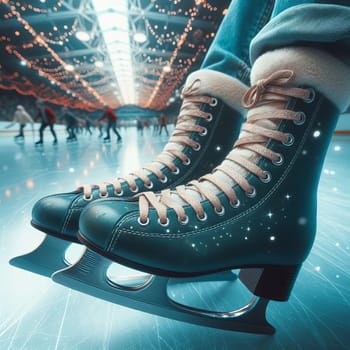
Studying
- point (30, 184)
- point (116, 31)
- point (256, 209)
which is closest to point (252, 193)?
point (256, 209)

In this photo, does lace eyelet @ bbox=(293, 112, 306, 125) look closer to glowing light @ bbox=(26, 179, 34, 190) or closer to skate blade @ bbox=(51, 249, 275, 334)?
skate blade @ bbox=(51, 249, 275, 334)

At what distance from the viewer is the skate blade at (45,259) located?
0.37m

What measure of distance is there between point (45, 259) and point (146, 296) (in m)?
0.19

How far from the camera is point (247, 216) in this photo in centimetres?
32

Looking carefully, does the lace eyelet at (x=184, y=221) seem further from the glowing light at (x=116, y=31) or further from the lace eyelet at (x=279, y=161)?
the glowing light at (x=116, y=31)

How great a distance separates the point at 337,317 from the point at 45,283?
0.46m

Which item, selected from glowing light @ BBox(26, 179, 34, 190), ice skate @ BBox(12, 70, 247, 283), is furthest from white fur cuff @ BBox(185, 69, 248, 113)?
glowing light @ BBox(26, 179, 34, 190)

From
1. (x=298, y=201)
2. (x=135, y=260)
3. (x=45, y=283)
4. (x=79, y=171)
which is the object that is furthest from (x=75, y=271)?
(x=79, y=171)

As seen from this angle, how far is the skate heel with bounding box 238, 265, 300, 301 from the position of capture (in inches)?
12.8

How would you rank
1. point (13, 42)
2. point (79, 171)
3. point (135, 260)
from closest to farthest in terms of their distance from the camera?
point (135, 260) → point (79, 171) → point (13, 42)

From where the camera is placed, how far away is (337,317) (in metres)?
0.35

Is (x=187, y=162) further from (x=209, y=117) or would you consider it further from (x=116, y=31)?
(x=116, y=31)

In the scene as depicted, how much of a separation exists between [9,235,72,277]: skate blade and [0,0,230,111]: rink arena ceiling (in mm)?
4611

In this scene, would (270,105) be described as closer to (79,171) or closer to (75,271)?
(75,271)
